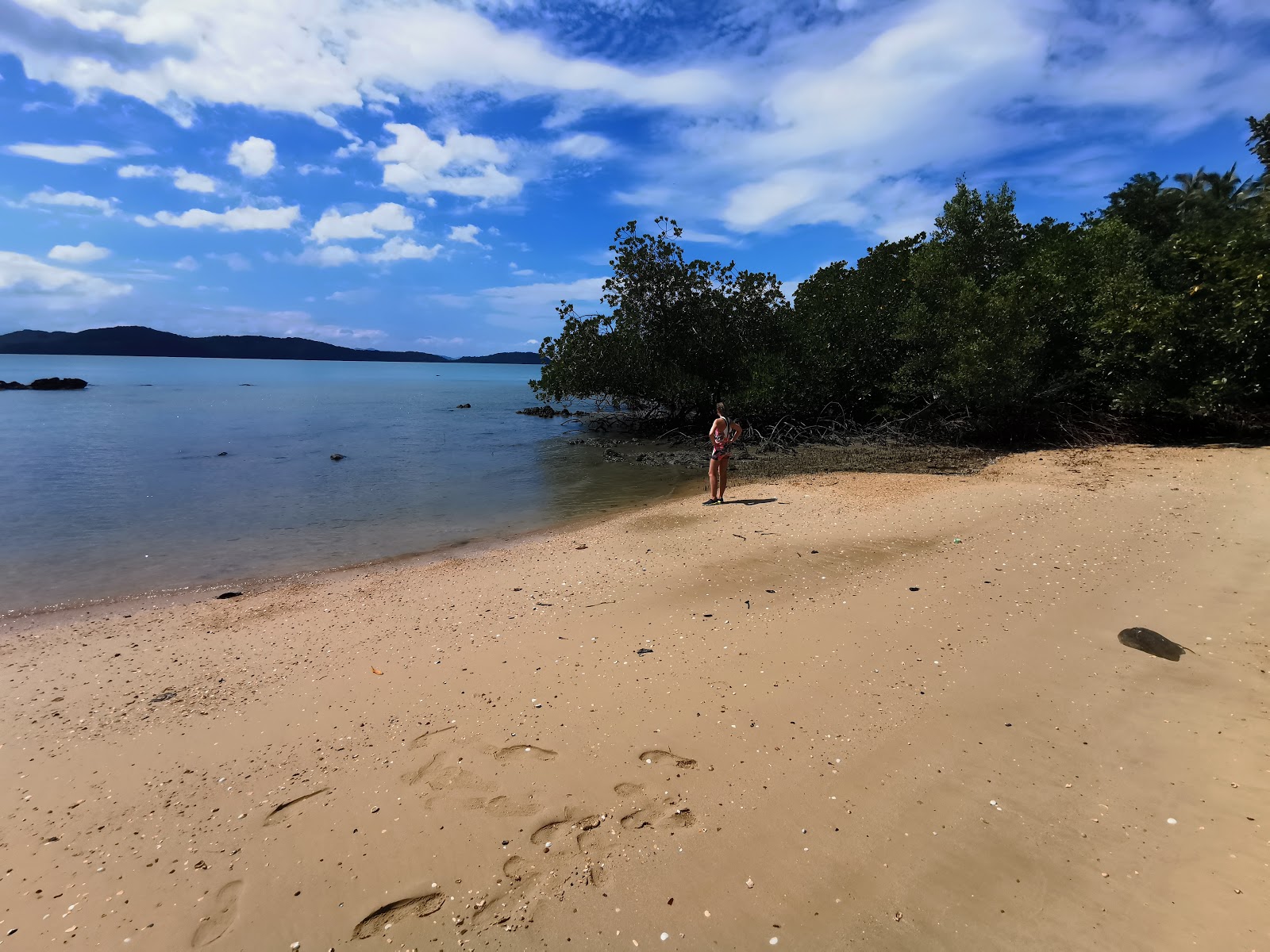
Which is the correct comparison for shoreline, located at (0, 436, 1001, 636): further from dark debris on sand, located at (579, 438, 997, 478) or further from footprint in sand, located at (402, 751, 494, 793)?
footprint in sand, located at (402, 751, 494, 793)

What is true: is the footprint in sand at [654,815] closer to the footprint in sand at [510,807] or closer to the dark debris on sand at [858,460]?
the footprint in sand at [510,807]

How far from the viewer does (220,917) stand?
10.5ft

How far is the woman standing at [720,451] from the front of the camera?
12.4 metres

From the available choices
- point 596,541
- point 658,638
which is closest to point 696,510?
point 596,541

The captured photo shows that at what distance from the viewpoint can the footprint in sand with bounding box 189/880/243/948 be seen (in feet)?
10.1

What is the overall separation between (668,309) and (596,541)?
18.9 m

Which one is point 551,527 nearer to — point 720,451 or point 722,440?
point 720,451

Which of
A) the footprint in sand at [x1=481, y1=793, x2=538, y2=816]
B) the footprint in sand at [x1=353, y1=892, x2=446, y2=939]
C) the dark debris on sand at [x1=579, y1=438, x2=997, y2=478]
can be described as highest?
the dark debris on sand at [x1=579, y1=438, x2=997, y2=478]

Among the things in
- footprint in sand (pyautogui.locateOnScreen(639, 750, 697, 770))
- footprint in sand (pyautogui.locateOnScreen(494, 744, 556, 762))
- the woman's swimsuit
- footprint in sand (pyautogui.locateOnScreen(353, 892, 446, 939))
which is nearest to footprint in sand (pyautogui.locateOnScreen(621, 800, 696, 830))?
footprint in sand (pyautogui.locateOnScreen(639, 750, 697, 770))

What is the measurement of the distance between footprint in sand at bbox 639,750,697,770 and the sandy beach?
4cm

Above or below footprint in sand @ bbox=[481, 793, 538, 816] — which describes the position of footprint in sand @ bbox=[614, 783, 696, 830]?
above

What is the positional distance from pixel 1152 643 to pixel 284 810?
286 inches

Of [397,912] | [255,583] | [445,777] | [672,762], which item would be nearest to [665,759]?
[672,762]

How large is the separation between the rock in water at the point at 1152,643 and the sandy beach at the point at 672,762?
0.07 metres
